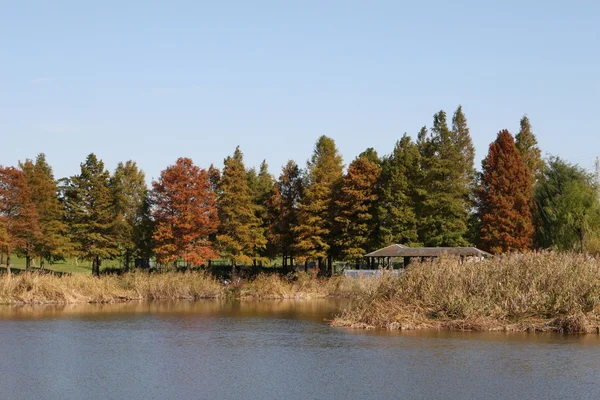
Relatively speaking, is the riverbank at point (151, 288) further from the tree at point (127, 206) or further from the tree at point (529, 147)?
the tree at point (529, 147)

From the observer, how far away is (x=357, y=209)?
6469 centimetres

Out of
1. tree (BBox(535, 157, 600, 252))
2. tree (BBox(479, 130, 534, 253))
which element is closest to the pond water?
tree (BBox(479, 130, 534, 253))

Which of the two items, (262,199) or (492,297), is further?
(262,199)

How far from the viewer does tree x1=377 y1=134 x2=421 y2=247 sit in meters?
63.6

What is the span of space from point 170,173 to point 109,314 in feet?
79.3

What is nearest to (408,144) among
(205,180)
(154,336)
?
(205,180)

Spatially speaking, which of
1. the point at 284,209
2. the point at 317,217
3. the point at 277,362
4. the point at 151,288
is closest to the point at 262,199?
the point at 284,209

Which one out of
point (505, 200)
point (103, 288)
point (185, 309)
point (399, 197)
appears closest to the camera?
point (185, 309)

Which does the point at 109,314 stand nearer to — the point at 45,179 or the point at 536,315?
the point at 536,315

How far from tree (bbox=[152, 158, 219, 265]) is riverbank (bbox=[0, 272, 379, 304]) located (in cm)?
661

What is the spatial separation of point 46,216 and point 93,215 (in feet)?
13.5

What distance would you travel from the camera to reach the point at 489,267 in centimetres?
3606

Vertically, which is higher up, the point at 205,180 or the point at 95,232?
the point at 205,180

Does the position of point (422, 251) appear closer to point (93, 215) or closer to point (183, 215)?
point (183, 215)
